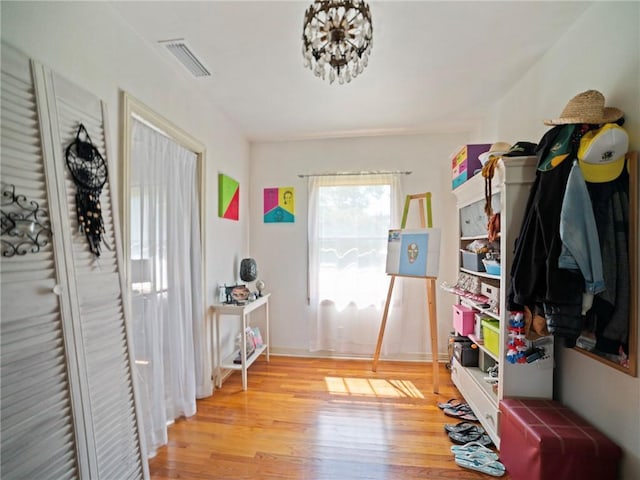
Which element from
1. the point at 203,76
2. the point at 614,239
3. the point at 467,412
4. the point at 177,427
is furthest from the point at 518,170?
the point at 177,427

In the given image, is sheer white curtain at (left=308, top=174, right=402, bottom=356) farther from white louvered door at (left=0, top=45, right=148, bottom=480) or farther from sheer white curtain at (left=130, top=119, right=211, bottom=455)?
white louvered door at (left=0, top=45, right=148, bottom=480)

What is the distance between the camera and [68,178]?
1.20 meters

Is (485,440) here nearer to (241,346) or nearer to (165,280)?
(241,346)

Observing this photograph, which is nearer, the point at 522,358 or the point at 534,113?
the point at 522,358

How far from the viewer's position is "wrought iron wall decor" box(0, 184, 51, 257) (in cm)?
97

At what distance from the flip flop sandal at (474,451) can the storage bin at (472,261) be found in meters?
1.15

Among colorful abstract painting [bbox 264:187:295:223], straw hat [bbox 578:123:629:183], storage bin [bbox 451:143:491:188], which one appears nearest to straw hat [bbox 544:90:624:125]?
straw hat [bbox 578:123:629:183]

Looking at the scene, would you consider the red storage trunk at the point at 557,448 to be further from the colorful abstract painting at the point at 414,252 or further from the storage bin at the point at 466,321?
the colorful abstract painting at the point at 414,252

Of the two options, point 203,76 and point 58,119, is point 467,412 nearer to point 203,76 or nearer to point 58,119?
point 58,119

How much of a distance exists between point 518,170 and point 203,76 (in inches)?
87.2

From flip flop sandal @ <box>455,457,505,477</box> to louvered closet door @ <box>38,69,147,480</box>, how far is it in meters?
1.77

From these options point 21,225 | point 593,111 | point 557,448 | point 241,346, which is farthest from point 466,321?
point 21,225

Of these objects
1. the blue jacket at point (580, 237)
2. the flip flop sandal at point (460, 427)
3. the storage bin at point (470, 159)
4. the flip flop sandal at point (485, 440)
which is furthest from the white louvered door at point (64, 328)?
the storage bin at point (470, 159)

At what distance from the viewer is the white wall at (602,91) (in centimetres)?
125
